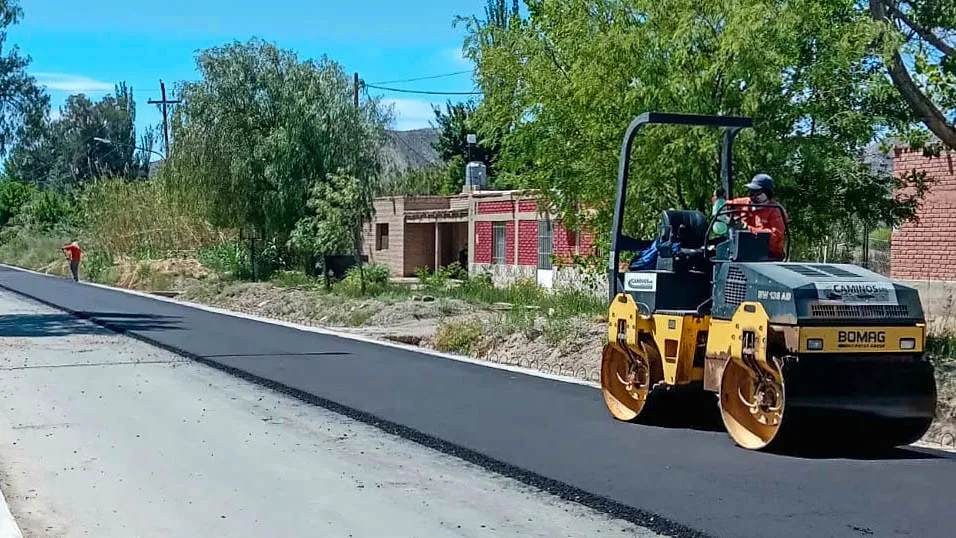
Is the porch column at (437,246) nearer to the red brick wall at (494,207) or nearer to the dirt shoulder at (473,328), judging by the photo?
the red brick wall at (494,207)

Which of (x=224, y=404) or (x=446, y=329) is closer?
(x=224, y=404)

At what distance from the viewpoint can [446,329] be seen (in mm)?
18703

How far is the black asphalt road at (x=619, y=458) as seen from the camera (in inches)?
283

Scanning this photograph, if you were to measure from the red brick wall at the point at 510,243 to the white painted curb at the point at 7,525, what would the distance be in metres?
30.8

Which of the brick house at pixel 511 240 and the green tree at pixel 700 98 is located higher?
the green tree at pixel 700 98

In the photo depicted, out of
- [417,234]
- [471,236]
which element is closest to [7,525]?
[471,236]

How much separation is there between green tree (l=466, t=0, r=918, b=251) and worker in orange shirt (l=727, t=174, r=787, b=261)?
3.16 meters

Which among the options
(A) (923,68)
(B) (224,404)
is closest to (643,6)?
(A) (923,68)

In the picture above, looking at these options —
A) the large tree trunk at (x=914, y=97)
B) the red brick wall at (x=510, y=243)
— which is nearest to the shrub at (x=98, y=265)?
the red brick wall at (x=510, y=243)

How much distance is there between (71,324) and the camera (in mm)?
22438

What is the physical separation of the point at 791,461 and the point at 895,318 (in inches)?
52.4

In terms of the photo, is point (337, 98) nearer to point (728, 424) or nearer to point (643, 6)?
point (643, 6)

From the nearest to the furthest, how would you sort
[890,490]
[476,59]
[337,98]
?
[890,490]
[476,59]
[337,98]

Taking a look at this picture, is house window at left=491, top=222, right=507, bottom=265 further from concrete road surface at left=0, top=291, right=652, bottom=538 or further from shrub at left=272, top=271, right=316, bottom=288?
concrete road surface at left=0, top=291, right=652, bottom=538
